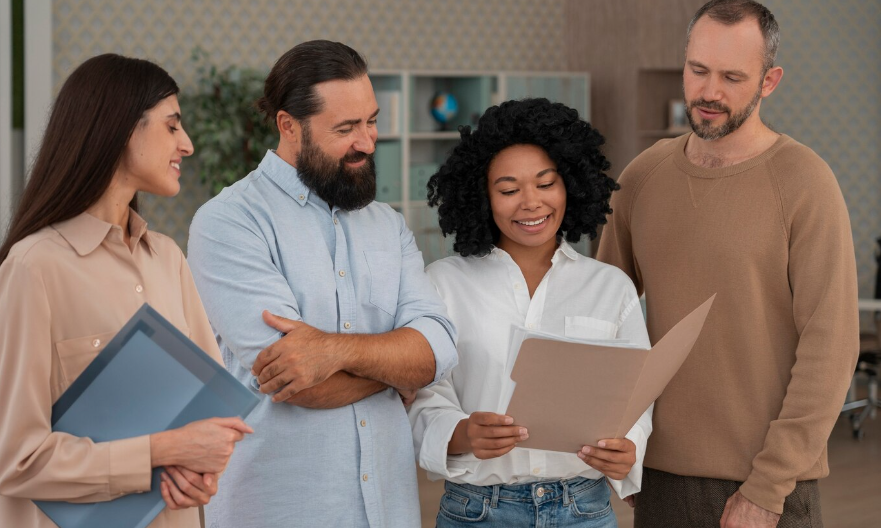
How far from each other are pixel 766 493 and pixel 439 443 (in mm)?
608

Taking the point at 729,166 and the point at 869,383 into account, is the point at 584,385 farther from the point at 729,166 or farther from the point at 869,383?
the point at 869,383

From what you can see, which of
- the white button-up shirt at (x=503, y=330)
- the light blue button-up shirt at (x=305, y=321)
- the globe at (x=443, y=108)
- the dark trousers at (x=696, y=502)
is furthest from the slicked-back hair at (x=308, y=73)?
the globe at (x=443, y=108)

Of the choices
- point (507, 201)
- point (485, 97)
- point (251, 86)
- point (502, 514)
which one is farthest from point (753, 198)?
point (485, 97)

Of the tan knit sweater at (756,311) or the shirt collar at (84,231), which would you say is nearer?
the shirt collar at (84,231)

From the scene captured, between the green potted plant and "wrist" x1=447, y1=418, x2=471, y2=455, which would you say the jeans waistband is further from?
the green potted plant

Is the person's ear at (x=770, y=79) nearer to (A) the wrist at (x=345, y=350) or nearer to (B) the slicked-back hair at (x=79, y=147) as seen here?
(A) the wrist at (x=345, y=350)

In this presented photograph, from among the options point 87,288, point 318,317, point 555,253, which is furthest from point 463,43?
point 87,288

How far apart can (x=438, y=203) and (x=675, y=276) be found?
497 mm

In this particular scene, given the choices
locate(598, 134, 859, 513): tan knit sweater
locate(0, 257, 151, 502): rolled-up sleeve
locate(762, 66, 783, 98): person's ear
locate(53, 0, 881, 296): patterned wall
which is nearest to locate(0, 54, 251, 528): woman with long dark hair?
locate(0, 257, 151, 502): rolled-up sleeve

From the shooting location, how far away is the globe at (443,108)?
22.4ft

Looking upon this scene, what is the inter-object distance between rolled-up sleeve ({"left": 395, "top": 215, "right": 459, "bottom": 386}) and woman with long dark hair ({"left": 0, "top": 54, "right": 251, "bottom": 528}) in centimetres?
41

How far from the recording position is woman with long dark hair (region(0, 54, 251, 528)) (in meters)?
1.23

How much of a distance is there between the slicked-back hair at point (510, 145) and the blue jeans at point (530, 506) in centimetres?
44

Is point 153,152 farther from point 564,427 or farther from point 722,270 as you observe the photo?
point 722,270
